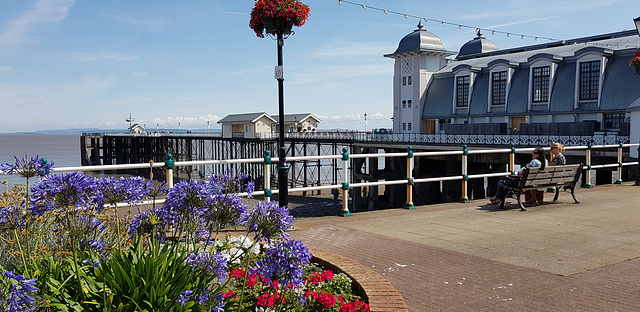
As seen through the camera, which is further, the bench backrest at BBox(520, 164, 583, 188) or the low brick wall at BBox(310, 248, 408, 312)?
the bench backrest at BBox(520, 164, 583, 188)

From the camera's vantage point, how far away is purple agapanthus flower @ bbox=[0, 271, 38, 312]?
2.31 metres

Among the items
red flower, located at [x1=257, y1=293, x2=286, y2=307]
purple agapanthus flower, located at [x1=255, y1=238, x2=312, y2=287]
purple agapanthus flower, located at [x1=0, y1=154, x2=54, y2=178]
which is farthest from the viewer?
red flower, located at [x1=257, y1=293, x2=286, y2=307]

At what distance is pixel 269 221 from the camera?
126 inches

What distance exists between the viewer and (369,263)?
229 inches

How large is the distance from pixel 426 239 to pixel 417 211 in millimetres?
2567

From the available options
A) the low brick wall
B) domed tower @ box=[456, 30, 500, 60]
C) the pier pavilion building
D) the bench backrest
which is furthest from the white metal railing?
the low brick wall

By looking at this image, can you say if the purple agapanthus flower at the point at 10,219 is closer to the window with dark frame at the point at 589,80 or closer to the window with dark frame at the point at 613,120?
the window with dark frame at the point at 613,120

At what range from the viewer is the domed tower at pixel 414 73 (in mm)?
52469

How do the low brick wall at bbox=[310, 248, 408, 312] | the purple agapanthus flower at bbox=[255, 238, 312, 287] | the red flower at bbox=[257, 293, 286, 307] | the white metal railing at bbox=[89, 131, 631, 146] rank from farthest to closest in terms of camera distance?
the white metal railing at bbox=[89, 131, 631, 146] → the low brick wall at bbox=[310, 248, 408, 312] → the red flower at bbox=[257, 293, 286, 307] → the purple agapanthus flower at bbox=[255, 238, 312, 287]

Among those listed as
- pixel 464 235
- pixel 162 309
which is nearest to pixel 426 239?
pixel 464 235

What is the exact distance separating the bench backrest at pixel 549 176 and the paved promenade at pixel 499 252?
0.44 m

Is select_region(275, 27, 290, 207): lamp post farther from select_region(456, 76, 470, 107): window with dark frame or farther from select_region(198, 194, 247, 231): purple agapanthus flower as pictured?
select_region(456, 76, 470, 107): window with dark frame

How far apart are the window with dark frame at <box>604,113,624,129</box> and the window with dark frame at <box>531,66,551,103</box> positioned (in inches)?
187

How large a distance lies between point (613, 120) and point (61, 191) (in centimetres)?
3971
